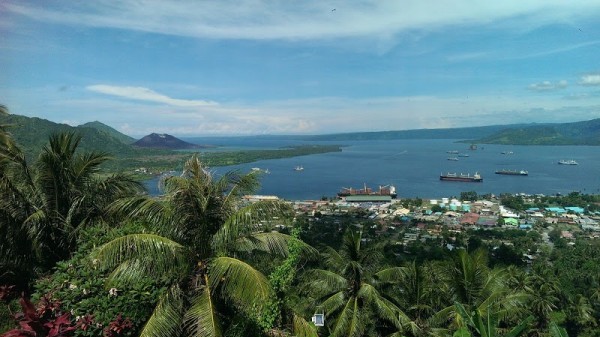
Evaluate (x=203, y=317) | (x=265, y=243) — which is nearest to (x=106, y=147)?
(x=265, y=243)

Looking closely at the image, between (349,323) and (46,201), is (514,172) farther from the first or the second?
(46,201)

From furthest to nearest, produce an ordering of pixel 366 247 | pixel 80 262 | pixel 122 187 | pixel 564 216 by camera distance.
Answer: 1. pixel 564 216
2. pixel 366 247
3. pixel 122 187
4. pixel 80 262

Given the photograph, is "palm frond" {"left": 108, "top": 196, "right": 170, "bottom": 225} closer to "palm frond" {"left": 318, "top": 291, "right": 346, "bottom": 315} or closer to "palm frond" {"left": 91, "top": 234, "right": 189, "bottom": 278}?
"palm frond" {"left": 91, "top": 234, "right": 189, "bottom": 278}

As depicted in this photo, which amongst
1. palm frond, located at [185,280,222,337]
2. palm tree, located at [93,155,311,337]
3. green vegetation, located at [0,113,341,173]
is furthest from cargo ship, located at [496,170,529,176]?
palm frond, located at [185,280,222,337]

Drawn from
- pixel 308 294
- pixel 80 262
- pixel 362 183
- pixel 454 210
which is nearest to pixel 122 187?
pixel 80 262

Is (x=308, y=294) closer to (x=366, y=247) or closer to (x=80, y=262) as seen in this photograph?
(x=366, y=247)

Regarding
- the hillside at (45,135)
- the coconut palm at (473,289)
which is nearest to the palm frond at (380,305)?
the coconut palm at (473,289)
